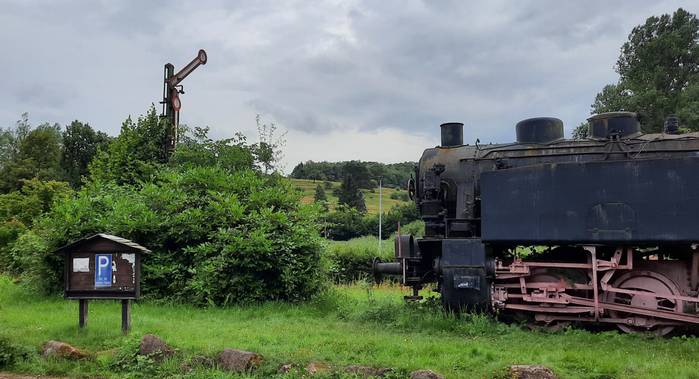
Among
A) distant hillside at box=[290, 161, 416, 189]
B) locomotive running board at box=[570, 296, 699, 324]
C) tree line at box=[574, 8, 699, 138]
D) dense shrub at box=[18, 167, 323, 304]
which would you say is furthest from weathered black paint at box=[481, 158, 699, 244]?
distant hillside at box=[290, 161, 416, 189]

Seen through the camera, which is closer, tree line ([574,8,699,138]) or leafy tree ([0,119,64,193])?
tree line ([574,8,699,138])

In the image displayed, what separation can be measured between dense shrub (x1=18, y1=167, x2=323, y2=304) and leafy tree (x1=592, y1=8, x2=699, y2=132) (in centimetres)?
2855

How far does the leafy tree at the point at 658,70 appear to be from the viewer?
35719 millimetres

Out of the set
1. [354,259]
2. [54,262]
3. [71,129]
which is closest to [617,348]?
[54,262]

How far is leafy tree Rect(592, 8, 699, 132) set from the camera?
35719mm

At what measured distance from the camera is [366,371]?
21.8 feet

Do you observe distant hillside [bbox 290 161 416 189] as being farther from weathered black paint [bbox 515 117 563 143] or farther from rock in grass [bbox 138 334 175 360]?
rock in grass [bbox 138 334 175 360]

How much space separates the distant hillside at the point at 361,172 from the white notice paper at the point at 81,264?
48812mm

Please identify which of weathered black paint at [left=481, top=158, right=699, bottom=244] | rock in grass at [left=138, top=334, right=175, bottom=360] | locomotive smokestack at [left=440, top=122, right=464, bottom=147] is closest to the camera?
rock in grass at [left=138, top=334, right=175, bottom=360]

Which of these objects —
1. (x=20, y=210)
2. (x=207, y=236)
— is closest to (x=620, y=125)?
(x=207, y=236)

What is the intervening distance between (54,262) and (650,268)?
12.5 metres

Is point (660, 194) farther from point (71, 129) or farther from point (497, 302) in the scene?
point (71, 129)

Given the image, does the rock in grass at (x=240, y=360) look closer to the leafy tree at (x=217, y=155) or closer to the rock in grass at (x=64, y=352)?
the rock in grass at (x=64, y=352)

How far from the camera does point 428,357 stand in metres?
7.21
